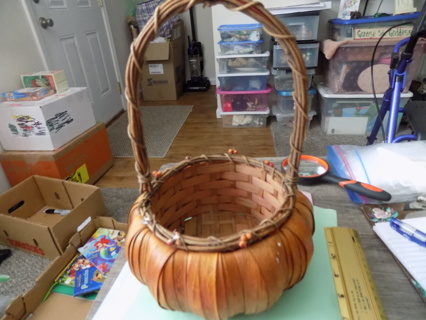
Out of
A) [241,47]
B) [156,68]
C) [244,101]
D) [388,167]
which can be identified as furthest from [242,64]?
[388,167]

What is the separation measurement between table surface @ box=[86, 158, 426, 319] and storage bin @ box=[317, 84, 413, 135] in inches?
48.7

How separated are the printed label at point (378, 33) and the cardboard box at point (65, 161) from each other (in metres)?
1.46

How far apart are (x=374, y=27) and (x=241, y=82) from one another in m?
0.80

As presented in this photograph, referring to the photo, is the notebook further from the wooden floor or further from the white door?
the white door

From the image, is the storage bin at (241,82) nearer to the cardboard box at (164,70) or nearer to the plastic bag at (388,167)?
the cardboard box at (164,70)

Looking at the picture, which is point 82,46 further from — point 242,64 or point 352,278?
point 352,278

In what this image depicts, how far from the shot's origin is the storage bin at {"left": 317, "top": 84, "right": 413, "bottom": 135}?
163 cm

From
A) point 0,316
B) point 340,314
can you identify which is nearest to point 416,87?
point 340,314

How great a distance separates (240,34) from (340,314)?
1683mm

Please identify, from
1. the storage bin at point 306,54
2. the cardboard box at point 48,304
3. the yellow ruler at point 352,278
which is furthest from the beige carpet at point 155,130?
the yellow ruler at point 352,278

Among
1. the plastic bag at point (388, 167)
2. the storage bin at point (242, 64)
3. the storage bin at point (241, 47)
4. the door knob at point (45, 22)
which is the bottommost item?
the plastic bag at point (388, 167)

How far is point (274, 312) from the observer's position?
36cm

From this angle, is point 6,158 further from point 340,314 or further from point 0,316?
point 340,314

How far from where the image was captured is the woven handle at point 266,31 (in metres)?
0.30
